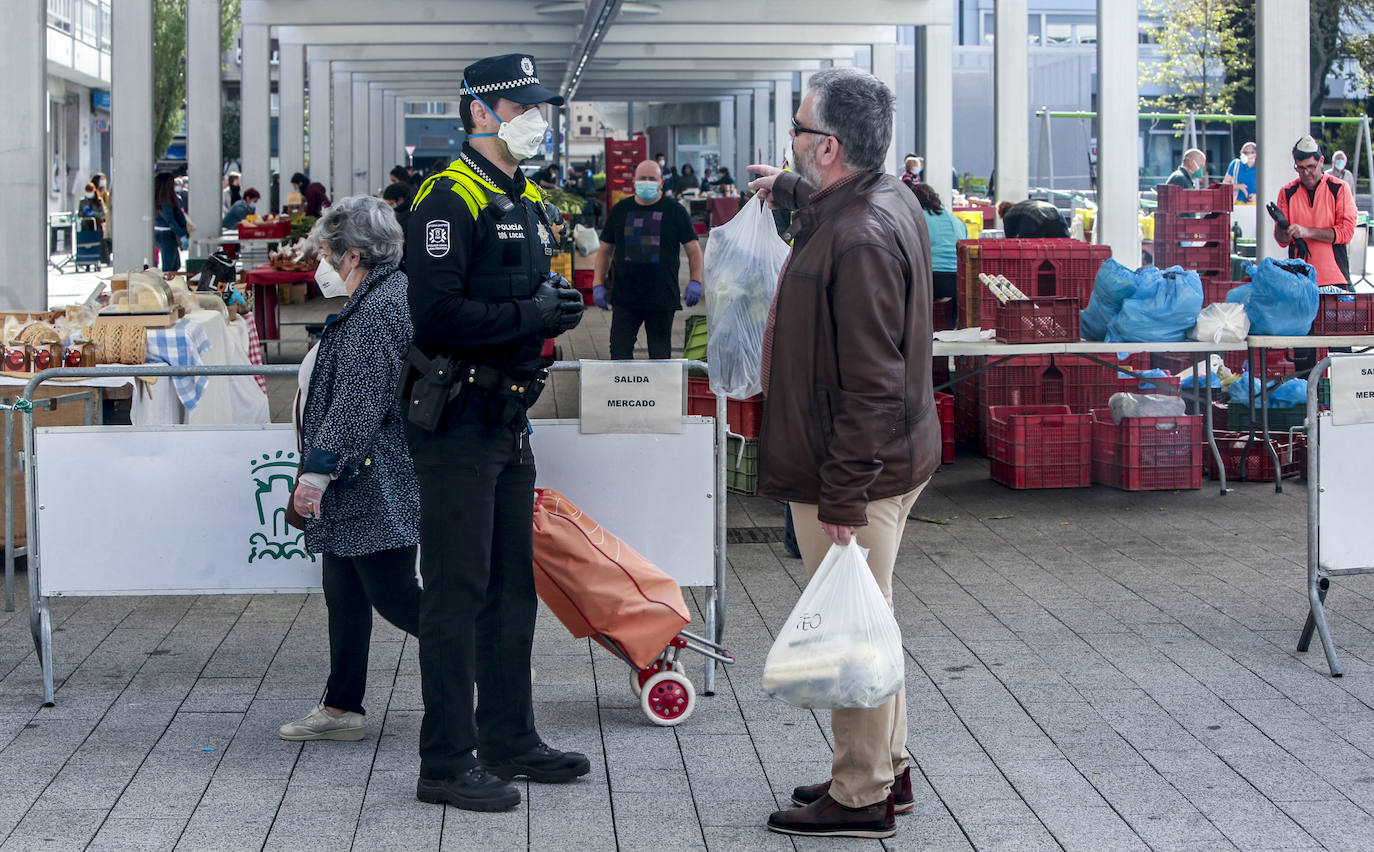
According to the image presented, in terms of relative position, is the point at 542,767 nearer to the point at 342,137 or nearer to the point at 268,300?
the point at 268,300

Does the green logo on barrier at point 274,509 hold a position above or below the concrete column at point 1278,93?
below

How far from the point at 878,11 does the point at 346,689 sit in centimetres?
1915

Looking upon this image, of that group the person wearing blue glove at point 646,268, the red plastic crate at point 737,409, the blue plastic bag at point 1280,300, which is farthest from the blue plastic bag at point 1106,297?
the person wearing blue glove at point 646,268

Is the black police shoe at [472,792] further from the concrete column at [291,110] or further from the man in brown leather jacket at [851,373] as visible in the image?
the concrete column at [291,110]

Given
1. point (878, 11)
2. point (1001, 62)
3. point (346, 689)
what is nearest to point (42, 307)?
point (346, 689)

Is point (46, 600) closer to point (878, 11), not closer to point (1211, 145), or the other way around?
point (878, 11)

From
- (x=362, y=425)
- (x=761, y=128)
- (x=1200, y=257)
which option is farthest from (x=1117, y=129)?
(x=761, y=128)

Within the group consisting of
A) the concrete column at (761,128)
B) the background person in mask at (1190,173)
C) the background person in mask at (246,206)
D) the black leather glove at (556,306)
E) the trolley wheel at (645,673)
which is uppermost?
the concrete column at (761,128)

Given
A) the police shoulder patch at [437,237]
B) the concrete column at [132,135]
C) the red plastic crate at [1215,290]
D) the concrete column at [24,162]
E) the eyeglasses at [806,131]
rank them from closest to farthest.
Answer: the eyeglasses at [806,131]
the police shoulder patch at [437,237]
the concrete column at [24,162]
the red plastic crate at [1215,290]
the concrete column at [132,135]

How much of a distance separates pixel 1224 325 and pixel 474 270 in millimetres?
5825

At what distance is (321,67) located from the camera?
3506cm

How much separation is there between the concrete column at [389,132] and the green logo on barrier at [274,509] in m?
44.2

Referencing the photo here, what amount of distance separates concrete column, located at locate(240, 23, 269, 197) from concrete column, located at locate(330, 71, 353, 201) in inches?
347

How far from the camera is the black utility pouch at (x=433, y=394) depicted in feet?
13.3
